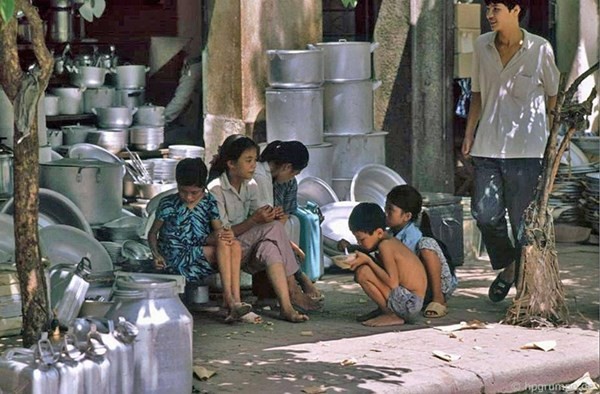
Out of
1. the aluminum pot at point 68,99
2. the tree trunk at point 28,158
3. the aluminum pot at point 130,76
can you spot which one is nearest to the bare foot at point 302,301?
the tree trunk at point 28,158

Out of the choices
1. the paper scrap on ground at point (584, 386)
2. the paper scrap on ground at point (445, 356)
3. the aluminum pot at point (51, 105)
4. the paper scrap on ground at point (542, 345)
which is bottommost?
the paper scrap on ground at point (584, 386)

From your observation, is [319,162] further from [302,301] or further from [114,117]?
[302,301]

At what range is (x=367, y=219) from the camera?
8227 mm

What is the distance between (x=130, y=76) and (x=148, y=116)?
1.67 feet

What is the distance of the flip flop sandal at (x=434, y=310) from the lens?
333 inches

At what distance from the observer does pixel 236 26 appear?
36.1 ft

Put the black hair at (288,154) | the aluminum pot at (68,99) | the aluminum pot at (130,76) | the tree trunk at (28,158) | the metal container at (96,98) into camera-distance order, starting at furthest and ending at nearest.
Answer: the aluminum pot at (130,76), the metal container at (96,98), the aluminum pot at (68,99), the black hair at (288,154), the tree trunk at (28,158)

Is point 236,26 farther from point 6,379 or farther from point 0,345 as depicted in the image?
point 6,379

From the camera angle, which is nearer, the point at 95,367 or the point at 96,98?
the point at 95,367

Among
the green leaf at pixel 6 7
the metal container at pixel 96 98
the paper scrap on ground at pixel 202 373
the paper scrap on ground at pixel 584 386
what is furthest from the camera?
the metal container at pixel 96 98

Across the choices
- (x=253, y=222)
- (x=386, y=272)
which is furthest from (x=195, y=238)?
(x=386, y=272)

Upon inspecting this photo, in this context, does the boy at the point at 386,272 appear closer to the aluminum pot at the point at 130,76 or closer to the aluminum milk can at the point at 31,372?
the aluminum milk can at the point at 31,372

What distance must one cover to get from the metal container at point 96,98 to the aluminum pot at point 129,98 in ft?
0.54

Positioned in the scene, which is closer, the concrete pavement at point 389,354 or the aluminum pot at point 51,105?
the concrete pavement at point 389,354
